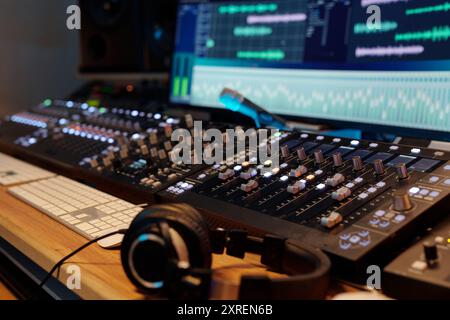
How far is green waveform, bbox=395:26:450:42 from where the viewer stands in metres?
0.87

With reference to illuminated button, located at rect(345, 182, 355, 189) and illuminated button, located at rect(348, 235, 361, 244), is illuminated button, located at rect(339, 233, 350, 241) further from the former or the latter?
illuminated button, located at rect(345, 182, 355, 189)

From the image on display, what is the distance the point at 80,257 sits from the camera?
1.99ft

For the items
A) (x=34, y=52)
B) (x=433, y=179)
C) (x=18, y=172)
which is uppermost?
(x=34, y=52)

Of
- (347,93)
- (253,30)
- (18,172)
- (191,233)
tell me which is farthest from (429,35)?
(18,172)

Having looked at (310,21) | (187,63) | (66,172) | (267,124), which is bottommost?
(66,172)

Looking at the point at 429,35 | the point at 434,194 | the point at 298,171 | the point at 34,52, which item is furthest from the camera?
the point at 34,52

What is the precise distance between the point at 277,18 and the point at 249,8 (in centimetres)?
10

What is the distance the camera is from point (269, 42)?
1197 millimetres

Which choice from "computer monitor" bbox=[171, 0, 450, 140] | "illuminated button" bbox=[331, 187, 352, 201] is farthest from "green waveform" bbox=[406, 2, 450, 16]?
"illuminated button" bbox=[331, 187, 352, 201]

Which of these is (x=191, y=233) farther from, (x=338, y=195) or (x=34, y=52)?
(x=34, y=52)
